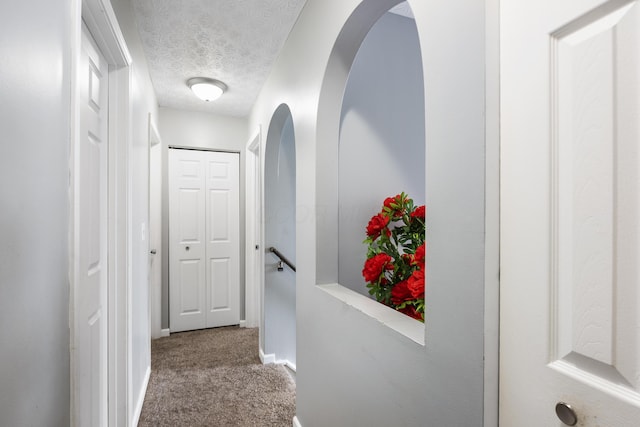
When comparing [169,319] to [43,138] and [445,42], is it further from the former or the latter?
[445,42]

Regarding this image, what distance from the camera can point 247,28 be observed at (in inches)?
75.0

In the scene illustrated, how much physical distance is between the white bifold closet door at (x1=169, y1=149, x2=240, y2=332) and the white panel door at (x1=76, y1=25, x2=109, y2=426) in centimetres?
193

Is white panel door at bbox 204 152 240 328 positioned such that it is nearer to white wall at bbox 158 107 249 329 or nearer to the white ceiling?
white wall at bbox 158 107 249 329

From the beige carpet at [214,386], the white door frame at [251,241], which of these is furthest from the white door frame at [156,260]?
the white door frame at [251,241]

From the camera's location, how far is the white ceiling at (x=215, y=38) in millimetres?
1711

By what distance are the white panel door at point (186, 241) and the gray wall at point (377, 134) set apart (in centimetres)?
234

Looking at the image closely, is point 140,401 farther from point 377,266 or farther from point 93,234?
point 377,266

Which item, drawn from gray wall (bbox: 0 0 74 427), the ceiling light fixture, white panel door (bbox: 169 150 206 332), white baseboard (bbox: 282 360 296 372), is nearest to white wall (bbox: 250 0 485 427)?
gray wall (bbox: 0 0 74 427)

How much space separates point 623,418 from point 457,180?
49 cm

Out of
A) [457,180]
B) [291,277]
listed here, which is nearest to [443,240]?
[457,180]

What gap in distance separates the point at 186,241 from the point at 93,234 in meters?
2.14

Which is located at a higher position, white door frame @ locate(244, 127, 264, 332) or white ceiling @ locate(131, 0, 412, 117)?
white ceiling @ locate(131, 0, 412, 117)

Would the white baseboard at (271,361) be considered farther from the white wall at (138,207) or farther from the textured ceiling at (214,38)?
the textured ceiling at (214,38)

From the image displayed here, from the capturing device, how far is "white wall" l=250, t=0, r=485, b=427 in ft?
2.30
